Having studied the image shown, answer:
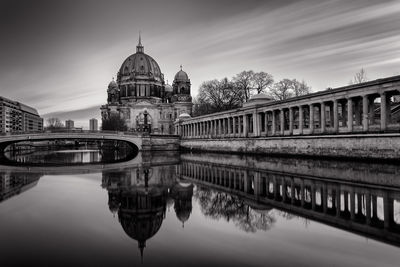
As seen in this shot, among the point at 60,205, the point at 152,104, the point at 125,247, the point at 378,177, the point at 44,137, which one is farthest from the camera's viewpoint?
the point at 152,104

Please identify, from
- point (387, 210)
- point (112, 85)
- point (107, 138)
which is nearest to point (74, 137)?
point (107, 138)

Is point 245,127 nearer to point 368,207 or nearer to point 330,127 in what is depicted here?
point 330,127

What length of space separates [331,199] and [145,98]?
334 feet

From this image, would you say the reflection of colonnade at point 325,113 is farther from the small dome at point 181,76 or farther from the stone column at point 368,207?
the small dome at point 181,76

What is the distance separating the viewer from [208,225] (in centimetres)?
916

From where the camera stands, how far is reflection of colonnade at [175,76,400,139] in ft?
85.9

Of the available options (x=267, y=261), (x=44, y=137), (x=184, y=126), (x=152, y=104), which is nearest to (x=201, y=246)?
(x=267, y=261)

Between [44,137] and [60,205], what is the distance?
46.0 metres

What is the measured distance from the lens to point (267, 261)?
6.38m

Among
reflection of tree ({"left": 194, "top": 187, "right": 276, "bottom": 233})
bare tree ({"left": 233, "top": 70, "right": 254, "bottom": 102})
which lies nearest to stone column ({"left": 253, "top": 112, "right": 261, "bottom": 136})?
bare tree ({"left": 233, "top": 70, "right": 254, "bottom": 102})

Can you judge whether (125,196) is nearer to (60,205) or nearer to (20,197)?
(60,205)

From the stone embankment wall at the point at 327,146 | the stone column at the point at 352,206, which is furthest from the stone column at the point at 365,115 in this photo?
the stone column at the point at 352,206

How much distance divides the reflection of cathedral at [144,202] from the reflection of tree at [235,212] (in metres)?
0.66

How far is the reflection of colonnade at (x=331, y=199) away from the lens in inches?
346
